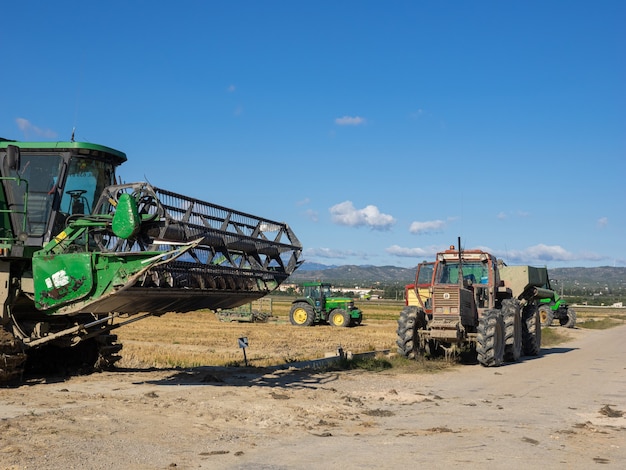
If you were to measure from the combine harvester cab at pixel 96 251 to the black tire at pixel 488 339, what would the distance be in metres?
6.45

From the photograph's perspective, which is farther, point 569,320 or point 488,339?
point 569,320

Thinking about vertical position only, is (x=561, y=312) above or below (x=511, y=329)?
below

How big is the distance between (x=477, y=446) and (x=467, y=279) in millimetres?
11695

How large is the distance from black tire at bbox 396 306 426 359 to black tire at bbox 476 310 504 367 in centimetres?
158

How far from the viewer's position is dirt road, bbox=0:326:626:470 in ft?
24.3

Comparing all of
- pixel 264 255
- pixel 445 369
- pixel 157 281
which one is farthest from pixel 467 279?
pixel 157 281

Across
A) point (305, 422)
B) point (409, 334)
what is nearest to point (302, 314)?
point (409, 334)

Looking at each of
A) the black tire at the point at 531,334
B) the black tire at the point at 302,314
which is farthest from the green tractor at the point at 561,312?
the black tire at the point at 531,334

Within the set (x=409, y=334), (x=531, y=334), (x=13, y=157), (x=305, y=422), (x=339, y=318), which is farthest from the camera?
(x=339, y=318)

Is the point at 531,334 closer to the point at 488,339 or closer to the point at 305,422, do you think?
the point at 488,339

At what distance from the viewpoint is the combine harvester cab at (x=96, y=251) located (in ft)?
34.4

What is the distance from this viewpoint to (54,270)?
36.1 ft

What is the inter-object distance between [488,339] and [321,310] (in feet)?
73.1

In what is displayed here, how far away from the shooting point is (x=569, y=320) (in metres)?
40.9
